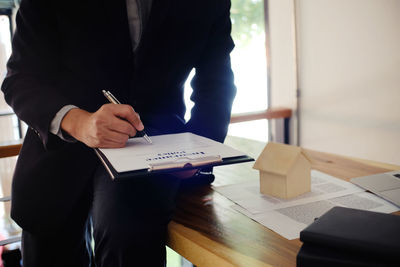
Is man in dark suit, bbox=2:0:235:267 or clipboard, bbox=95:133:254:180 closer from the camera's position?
clipboard, bbox=95:133:254:180

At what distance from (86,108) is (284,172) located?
55 cm

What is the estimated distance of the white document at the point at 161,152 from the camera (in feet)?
2.66

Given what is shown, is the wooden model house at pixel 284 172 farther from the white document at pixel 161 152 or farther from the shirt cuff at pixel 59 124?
the shirt cuff at pixel 59 124

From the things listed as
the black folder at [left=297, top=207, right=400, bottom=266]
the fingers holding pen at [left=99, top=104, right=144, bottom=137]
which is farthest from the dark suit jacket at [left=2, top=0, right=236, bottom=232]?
the black folder at [left=297, top=207, right=400, bottom=266]

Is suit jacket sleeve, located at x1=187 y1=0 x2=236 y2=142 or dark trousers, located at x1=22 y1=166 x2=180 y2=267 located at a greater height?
suit jacket sleeve, located at x1=187 y1=0 x2=236 y2=142

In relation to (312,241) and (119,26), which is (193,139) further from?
(312,241)

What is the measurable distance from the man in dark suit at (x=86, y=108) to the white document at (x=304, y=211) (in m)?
0.24

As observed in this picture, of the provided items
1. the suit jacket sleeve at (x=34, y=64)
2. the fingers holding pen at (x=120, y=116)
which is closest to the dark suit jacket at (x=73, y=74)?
the suit jacket sleeve at (x=34, y=64)

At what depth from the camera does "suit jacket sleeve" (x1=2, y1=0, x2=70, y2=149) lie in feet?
3.30

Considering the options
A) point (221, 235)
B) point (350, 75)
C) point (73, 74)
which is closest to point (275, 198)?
point (221, 235)

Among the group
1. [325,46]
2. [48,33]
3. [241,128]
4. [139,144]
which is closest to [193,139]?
[139,144]

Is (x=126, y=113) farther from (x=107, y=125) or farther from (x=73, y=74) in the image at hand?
(x=73, y=74)

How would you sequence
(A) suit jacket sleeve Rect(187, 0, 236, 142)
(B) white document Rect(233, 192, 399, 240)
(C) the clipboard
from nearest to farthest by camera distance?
(C) the clipboard → (B) white document Rect(233, 192, 399, 240) → (A) suit jacket sleeve Rect(187, 0, 236, 142)

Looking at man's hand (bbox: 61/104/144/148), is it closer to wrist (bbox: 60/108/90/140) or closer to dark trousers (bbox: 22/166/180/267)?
wrist (bbox: 60/108/90/140)
